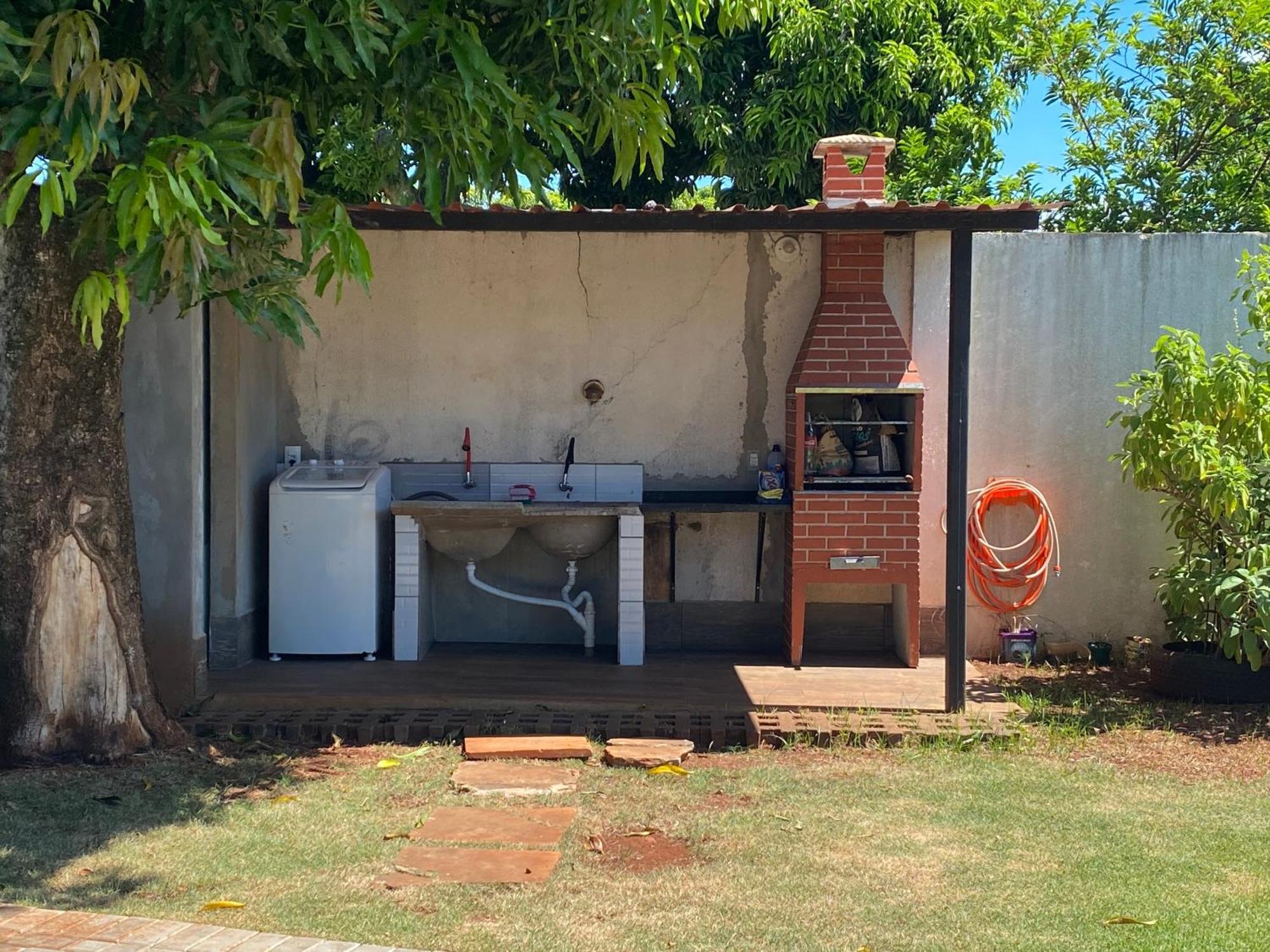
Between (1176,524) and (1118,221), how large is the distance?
8649mm

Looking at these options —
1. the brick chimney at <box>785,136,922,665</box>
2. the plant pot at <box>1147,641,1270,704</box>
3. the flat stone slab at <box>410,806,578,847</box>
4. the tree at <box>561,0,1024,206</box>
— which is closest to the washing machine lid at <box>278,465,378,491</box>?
the brick chimney at <box>785,136,922,665</box>

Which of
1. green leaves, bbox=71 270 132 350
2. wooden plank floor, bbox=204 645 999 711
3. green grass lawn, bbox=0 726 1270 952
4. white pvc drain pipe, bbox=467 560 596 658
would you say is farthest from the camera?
white pvc drain pipe, bbox=467 560 596 658

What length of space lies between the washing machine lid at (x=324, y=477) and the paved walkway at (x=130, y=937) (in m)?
3.97

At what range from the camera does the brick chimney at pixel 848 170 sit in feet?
26.1

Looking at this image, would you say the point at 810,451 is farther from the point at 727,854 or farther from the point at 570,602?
the point at 727,854

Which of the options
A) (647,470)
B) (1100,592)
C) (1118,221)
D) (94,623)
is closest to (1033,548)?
(1100,592)

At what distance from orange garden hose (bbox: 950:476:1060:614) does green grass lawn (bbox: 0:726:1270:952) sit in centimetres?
218

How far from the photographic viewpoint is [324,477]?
799 centimetres

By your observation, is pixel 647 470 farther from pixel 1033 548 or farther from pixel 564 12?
pixel 564 12

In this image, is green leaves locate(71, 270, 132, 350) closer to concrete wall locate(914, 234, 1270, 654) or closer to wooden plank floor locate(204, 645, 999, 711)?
→ wooden plank floor locate(204, 645, 999, 711)

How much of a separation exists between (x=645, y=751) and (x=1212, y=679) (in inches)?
133

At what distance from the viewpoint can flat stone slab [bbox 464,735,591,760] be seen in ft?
20.3

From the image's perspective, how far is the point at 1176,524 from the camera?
25.5ft

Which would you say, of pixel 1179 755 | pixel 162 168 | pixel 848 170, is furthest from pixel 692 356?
pixel 162 168
